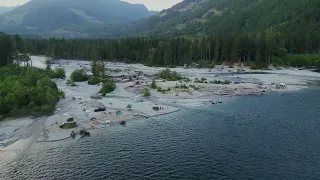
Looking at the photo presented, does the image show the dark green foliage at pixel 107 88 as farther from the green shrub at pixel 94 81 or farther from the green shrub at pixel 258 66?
the green shrub at pixel 258 66

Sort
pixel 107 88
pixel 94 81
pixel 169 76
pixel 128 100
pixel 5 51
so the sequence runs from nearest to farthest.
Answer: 1. pixel 128 100
2. pixel 107 88
3. pixel 94 81
4. pixel 169 76
5. pixel 5 51

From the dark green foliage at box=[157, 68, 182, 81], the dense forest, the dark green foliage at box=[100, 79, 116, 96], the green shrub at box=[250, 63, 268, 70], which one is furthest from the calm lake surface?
the green shrub at box=[250, 63, 268, 70]

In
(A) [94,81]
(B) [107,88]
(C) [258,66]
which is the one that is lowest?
(B) [107,88]

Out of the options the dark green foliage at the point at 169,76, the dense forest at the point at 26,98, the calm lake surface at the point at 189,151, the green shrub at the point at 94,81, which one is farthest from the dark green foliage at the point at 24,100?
the dark green foliage at the point at 169,76

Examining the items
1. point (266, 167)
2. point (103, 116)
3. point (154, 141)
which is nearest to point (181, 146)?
point (154, 141)

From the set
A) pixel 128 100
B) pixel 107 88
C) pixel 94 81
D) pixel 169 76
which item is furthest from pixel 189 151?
pixel 169 76

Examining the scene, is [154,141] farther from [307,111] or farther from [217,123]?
[307,111]

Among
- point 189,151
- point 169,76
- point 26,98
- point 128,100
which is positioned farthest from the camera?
point 169,76

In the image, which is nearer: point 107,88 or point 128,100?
point 128,100

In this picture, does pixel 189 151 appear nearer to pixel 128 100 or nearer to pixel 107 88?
pixel 128 100
